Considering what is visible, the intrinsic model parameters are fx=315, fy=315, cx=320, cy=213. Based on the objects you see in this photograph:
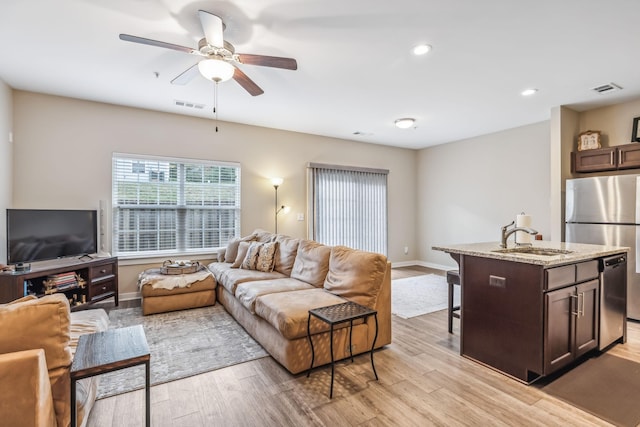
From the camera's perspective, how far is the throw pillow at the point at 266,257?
4.12 metres

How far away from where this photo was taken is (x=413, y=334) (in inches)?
132

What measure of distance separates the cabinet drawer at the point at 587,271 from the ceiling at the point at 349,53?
6.30 feet

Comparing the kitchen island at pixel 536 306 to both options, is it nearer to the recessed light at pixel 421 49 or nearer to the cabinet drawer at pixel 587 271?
the cabinet drawer at pixel 587 271

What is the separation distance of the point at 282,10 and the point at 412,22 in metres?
1.02

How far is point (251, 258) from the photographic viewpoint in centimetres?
425

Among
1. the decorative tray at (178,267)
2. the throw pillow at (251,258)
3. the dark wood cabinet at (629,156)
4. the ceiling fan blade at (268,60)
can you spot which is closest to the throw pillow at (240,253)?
the throw pillow at (251,258)

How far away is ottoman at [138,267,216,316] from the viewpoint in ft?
12.8

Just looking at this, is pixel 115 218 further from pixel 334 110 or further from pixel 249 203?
pixel 334 110

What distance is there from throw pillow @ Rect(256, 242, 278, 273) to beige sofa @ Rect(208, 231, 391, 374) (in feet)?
0.38

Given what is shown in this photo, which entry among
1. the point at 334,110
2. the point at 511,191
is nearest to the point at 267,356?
the point at 334,110

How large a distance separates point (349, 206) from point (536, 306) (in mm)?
4440

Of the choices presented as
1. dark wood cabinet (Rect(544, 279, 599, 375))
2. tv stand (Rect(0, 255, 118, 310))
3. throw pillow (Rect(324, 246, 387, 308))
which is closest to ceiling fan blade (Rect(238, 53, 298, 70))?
throw pillow (Rect(324, 246, 387, 308))

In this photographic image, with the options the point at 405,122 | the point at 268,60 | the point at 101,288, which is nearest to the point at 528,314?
the point at 268,60

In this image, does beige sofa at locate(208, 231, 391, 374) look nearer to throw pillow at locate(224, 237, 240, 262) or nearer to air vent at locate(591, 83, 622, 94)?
throw pillow at locate(224, 237, 240, 262)
